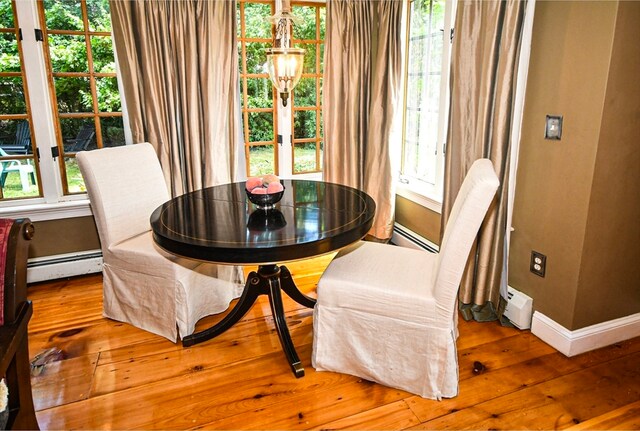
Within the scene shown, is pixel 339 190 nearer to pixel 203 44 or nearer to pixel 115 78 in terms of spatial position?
pixel 203 44

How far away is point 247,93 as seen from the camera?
142 inches

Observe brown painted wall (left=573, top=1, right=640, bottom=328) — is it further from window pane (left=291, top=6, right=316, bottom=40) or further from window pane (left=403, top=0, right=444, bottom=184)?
window pane (left=291, top=6, right=316, bottom=40)

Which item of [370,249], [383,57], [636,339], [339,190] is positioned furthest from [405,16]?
[636,339]

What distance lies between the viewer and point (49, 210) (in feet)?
10.3

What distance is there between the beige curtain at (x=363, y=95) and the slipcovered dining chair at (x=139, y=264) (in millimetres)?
1419

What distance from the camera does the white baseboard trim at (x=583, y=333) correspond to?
7.63ft

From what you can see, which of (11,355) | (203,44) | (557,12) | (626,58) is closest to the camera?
(11,355)

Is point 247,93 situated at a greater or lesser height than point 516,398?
greater

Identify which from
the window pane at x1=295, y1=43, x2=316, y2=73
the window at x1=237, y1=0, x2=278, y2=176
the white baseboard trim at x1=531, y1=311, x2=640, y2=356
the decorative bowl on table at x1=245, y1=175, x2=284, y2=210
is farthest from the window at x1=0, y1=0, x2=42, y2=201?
the white baseboard trim at x1=531, y1=311, x2=640, y2=356

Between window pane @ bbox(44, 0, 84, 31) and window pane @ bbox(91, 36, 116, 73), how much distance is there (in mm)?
143

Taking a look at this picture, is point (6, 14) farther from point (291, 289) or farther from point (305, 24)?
point (291, 289)

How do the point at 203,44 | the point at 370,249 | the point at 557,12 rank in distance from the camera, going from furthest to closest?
the point at 203,44
the point at 370,249
the point at 557,12

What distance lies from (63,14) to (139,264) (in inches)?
70.3

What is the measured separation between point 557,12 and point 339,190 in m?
1.38
